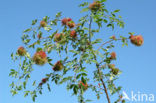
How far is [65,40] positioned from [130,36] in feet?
3.42

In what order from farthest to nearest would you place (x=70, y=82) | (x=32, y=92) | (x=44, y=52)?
(x=32, y=92), (x=44, y=52), (x=70, y=82)

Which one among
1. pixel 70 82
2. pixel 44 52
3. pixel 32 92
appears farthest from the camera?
pixel 32 92

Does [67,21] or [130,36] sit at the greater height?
[67,21]

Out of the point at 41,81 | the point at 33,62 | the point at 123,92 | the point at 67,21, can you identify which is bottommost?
the point at 123,92

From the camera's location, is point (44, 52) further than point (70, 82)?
Yes

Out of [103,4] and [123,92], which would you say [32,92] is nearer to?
[123,92]

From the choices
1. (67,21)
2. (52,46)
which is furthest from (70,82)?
(67,21)

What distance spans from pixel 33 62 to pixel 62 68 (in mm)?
431

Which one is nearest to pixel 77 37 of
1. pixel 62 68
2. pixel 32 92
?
pixel 62 68

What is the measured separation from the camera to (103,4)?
3.65 meters

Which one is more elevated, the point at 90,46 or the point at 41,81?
the point at 90,46

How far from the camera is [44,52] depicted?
137 inches

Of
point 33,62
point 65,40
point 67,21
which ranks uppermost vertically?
point 67,21

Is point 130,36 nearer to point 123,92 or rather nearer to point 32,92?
point 123,92
